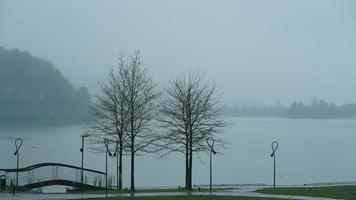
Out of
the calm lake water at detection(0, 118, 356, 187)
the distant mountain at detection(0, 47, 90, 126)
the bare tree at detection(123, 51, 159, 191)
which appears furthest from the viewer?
the distant mountain at detection(0, 47, 90, 126)

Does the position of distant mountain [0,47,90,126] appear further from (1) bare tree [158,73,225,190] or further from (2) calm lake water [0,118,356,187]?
(1) bare tree [158,73,225,190]

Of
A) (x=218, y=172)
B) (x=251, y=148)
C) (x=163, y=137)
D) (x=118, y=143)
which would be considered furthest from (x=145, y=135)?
(x=251, y=148)

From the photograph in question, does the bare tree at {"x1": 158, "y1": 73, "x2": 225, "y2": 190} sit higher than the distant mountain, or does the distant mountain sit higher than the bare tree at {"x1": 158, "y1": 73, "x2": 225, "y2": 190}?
the distant mountain

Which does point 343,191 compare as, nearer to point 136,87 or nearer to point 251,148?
point 136,87

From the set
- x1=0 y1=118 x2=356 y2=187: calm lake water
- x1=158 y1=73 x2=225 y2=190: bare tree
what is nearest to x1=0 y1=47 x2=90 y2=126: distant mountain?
x1=0 y1=118 x2=356 y2=187: calm lake water

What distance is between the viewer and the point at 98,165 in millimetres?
64000

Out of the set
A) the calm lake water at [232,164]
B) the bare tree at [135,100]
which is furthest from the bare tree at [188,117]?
the calm lake water at [232,164]

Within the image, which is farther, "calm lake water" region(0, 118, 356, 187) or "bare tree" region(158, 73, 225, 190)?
"calm lake water" region(0, 118, 356, 187)

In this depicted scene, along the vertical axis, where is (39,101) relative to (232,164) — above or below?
above

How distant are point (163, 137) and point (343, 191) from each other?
42.6 feet

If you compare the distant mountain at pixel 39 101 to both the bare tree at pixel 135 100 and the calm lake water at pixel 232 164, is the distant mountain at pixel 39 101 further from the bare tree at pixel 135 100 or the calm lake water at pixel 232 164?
the bare tree at pixel 135 100

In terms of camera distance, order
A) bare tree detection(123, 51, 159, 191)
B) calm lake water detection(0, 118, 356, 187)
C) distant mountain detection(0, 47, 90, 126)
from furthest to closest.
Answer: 1. distant mountain detection(0, 47, 90, 126)
2. calm lake water detection(0, 118, 356, 187)
3. bare tree detection(123, 51, 159, 191)

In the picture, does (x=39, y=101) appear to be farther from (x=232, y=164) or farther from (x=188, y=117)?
(x=188, y=117)

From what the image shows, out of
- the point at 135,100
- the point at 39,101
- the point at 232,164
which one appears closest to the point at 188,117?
the point at 135,100
